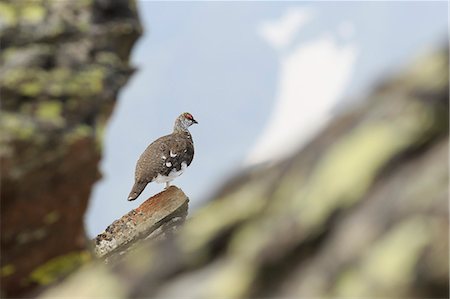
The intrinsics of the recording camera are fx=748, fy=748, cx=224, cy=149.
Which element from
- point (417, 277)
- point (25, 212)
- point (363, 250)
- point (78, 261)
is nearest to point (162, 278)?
point (363, 250)

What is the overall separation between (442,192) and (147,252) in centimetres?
356

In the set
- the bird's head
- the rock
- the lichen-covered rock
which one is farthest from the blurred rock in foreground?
the bird's head

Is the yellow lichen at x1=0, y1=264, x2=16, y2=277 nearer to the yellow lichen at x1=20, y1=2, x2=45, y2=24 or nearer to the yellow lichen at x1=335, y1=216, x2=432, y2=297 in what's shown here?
the yellow lichen at x1=20, y1=2, x2=45, y2=24

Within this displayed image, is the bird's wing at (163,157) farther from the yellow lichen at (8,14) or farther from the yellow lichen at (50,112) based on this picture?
the yellow lichen at (50,112)

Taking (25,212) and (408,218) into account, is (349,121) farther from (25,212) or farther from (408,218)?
(25,212)

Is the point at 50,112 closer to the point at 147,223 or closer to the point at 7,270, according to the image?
the point at 7,270

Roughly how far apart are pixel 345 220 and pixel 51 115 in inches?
219

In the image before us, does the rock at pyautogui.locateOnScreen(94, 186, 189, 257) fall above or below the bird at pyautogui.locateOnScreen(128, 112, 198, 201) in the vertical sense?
below

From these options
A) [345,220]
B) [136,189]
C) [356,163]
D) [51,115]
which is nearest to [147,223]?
[136,189]

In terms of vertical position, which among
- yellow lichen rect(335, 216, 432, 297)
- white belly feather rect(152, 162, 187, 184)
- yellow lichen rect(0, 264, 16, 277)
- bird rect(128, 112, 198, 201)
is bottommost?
yellow lichen rect(335, 216, 432, 297)

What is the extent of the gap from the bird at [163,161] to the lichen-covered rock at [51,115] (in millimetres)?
11250

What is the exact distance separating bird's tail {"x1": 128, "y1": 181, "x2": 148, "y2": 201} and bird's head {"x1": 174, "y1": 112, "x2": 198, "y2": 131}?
12.0 feet

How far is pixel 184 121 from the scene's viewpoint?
1054 inches

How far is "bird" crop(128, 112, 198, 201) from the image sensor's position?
76.7 ft
